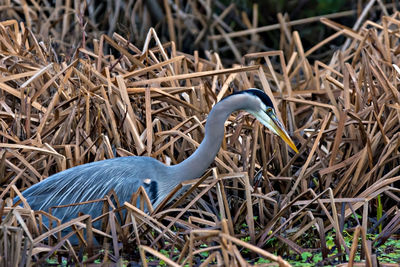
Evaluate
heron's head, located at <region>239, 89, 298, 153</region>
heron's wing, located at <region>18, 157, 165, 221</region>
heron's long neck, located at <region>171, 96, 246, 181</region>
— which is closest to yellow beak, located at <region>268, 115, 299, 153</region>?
heron's head, located at <region>239, 89, 298, 153</region>

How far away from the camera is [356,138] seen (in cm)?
422

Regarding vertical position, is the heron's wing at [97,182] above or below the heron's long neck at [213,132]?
below

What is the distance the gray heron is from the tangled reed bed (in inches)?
3.6

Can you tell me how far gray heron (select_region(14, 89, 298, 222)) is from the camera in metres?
3.62

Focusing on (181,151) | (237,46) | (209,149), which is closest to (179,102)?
(181,151)

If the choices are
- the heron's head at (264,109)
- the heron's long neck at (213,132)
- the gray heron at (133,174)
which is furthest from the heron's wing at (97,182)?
the heron's head at (264,109)

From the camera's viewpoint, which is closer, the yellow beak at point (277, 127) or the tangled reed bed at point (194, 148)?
the tangled reed bed at point (194, 148)

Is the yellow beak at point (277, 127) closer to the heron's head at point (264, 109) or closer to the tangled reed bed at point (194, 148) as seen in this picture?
the heron's head at point (264, 109)

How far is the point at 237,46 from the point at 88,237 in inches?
186

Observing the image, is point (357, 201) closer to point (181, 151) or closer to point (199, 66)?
point (181, 151)

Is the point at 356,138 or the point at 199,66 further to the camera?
the point at 199,66

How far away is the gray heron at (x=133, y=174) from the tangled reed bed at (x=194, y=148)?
0.09m

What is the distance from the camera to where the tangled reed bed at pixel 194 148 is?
11.3ft

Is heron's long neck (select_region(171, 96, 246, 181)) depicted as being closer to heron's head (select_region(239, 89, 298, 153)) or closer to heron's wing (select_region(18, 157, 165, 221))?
heron's head (select_region(239, 89, 298, 153))
